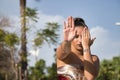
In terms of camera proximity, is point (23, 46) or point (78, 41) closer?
point (78, 41)

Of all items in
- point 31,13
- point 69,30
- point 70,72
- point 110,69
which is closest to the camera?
point 69,30

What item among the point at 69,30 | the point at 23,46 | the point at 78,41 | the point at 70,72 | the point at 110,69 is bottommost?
the point at 110,69

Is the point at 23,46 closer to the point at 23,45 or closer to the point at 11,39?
the point at 23,45

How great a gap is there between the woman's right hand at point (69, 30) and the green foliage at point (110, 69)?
33941mm

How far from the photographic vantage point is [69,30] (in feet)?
12.5

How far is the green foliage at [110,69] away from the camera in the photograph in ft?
126

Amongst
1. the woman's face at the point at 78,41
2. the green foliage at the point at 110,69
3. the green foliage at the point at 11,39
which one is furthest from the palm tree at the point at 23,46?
the green foliage at the point at 110,69

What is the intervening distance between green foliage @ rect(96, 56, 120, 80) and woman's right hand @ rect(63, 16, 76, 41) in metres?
33.9

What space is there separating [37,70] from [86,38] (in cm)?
2089

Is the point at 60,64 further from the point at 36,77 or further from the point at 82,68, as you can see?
the point at 36,77

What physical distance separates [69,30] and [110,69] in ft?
119

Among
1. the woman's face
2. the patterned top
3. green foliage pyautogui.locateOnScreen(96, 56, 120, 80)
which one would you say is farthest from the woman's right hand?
green foliage pyautogui.locateOnScreen(96, 56, 120, 80)

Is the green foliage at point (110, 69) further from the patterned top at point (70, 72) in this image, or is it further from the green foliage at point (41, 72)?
the patterned top at point (70, 72)

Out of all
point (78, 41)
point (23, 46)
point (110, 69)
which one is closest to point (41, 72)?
point (23, 46)
